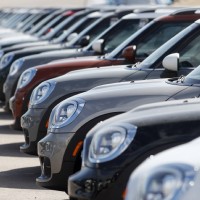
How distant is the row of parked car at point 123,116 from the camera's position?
182 inches

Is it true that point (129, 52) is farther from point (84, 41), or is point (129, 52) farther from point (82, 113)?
point (84, 41)

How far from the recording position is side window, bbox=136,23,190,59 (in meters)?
12.3

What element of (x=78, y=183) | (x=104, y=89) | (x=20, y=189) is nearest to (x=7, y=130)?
(x=20, y=189)

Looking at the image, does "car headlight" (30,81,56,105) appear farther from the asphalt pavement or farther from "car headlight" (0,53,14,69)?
"car headlight" (0,53,14,69)

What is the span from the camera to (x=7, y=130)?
15234 mm

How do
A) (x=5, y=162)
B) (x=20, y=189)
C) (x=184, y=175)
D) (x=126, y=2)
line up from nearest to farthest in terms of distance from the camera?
(x=184, y=175) → (x=20, y=189) → (x=5, y=162) → (x=126, y=2)

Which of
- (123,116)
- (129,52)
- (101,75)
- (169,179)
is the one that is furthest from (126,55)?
(169,179)

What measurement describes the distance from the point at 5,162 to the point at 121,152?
17.5 ft

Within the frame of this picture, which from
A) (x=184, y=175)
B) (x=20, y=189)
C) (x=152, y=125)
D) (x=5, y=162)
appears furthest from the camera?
(x=5, y=162)

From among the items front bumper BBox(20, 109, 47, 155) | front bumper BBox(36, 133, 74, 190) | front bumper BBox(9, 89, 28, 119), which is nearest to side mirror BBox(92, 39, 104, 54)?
front bumper BBox(9, 89, 28, 119)

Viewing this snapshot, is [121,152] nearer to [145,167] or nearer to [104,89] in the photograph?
[145,167]

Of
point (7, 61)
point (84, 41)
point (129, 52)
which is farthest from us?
point (7, 61)

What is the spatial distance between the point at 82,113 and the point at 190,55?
2.05 m

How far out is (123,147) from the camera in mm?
6355
